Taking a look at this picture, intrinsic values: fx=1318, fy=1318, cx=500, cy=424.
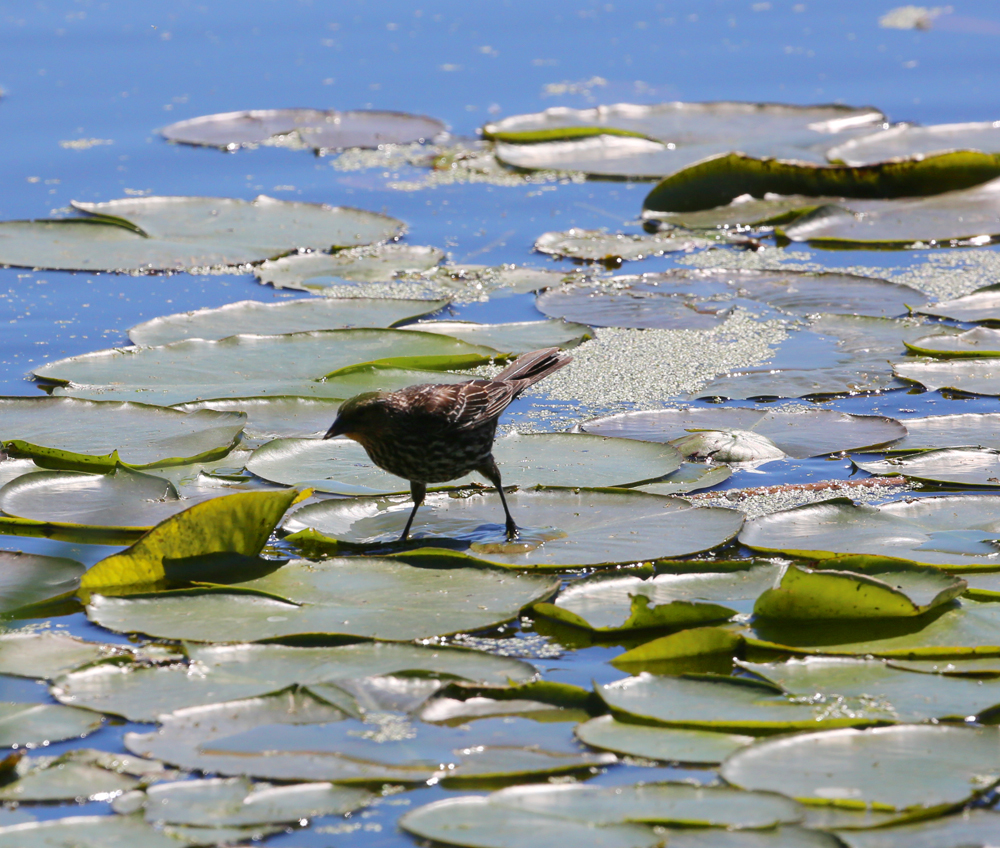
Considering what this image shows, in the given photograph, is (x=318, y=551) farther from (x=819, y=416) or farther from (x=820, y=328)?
(x=820, y=328)

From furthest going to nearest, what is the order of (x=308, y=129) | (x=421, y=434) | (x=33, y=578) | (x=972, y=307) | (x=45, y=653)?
(x=308, y=129)
(x=972, y=307)
(x=421, y=434)
(x=33, y=578)
(x=45, y=653)

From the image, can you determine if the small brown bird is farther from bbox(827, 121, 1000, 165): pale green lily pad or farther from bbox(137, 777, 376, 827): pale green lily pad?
bbox(827, 121, 1000, 165): pale green lily pad

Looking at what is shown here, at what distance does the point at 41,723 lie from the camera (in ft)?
11.0

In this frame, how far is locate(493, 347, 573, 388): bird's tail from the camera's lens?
5.28 metres

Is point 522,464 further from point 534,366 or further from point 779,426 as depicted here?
point 779,426

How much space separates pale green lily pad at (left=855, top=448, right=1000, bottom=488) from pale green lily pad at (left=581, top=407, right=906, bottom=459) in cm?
19

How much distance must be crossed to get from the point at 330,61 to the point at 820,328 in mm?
6991

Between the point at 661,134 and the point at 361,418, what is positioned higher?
the point at 661,134

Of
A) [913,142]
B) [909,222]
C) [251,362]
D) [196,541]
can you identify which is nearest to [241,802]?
[196,541]

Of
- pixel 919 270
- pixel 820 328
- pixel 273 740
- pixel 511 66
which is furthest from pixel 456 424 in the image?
pixel 511 66

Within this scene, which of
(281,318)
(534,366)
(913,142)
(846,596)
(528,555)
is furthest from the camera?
(913,142)

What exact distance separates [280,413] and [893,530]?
2.53m

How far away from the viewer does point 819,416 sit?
5.49 metres

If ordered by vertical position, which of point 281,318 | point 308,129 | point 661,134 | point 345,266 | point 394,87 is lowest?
point 281,318
